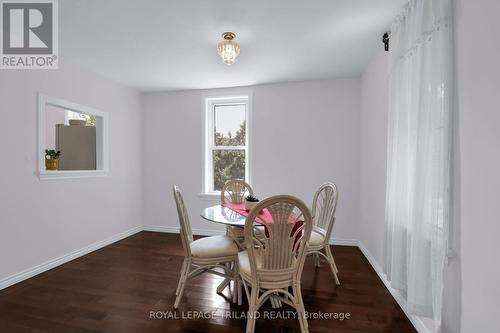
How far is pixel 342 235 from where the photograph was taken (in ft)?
11.9

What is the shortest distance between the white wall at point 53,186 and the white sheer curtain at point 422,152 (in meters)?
3.51

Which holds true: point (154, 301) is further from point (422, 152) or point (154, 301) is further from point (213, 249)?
point (422, 152)

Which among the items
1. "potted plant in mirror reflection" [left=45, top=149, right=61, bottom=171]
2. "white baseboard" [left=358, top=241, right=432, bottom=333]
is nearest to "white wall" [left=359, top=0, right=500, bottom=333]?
"white baseboard" [left=358, top=241, right=432, bottom=333]

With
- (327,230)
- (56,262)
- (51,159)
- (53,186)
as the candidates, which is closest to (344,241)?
(327,230)

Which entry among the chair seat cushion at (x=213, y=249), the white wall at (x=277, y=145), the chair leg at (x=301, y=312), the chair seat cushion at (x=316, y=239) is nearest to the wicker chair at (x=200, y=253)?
the chair seat cushion at (x=213, y=249)

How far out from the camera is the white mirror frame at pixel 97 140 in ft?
8.74

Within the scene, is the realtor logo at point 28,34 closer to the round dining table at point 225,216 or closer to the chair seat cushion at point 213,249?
the round dining table at point 225,216

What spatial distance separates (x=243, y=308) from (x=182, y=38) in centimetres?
258

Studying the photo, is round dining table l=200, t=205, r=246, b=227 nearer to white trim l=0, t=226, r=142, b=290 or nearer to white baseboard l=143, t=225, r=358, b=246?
white baseboard l=143, t=225, r=358, b=246

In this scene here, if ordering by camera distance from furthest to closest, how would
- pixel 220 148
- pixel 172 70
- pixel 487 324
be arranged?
pixel 220 148, pixel 172 70, pixel 487 324

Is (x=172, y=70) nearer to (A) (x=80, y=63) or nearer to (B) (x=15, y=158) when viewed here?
(A) (x=80, y=63)

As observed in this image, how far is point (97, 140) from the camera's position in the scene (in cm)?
353

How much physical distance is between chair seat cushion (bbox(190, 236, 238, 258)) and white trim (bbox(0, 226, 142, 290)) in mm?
1894

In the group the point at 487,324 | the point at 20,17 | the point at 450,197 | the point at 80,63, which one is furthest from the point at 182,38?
the point at 487,324
